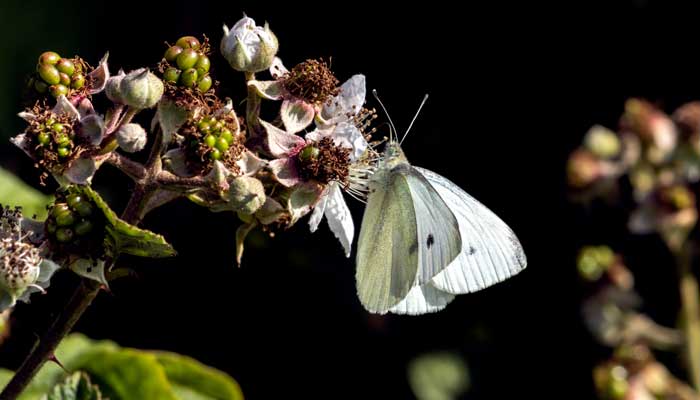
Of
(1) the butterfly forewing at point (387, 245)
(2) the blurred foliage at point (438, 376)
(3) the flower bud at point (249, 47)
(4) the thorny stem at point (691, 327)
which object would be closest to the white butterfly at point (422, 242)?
(1) the butterfly forewing at point (387, 245)

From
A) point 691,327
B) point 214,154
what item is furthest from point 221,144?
point 691,327

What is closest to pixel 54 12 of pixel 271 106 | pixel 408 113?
pixel 271 106

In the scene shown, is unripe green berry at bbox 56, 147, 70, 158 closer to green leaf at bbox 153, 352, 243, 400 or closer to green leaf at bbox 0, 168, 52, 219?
green leaf at bbox 0, 168, 52, 219

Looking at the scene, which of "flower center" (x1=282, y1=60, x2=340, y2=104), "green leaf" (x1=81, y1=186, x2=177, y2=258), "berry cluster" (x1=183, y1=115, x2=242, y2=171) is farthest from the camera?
"flower center" (x1=282, y1=60, x2=340, y2=104)

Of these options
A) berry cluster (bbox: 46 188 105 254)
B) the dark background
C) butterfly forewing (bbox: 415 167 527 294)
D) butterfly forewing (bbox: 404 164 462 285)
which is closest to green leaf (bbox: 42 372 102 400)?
berry cluster (bbox: 46 188 105 254)

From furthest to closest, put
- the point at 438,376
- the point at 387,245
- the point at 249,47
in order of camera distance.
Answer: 1. the point at 438,376
2. the point at 387,245
3. the point at 249,47

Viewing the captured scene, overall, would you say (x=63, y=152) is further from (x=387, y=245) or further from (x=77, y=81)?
(x=387, y=245)

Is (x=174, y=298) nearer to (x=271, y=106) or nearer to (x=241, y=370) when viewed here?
(x=241, y=370)
